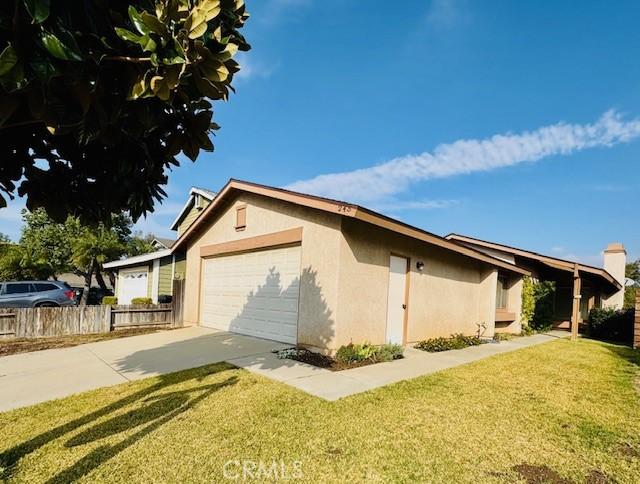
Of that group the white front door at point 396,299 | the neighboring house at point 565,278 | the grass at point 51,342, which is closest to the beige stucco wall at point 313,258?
the white front door at point 396,299

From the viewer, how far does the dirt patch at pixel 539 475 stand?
3.27 metres

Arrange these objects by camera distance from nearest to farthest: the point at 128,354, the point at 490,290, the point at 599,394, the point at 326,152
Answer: the point at 599,394 → the point at 128,354 → the point at 490,290 → the point at 326,152

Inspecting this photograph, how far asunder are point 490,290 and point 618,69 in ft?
24.5

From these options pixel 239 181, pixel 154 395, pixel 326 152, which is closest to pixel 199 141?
pixel 154 395

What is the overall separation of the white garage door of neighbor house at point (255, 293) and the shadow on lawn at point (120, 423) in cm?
313

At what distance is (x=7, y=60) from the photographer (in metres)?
1.78

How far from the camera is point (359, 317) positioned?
8203mm

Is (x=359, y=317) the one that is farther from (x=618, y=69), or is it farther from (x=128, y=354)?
(x=618, y=69)

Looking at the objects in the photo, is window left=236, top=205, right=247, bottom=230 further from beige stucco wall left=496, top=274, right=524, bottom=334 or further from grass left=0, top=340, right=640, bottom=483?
beige stucco wall left=496, top=274, right=524, bottom=334

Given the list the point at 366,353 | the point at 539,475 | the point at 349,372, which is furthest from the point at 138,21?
the point at 366,353

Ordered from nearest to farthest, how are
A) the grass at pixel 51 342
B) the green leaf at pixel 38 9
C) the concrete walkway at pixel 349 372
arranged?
1. the green leaf at pixel 38 9
2. the concrete walkway at pixel 349 372
3. the grass at pixel 51 342

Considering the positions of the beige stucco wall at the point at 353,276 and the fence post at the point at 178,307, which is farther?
the fence post at the point at 178,307

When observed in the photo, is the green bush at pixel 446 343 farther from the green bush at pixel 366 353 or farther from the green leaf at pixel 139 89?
the green leaf at pixel 139 89

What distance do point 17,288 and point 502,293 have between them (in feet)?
62.4
